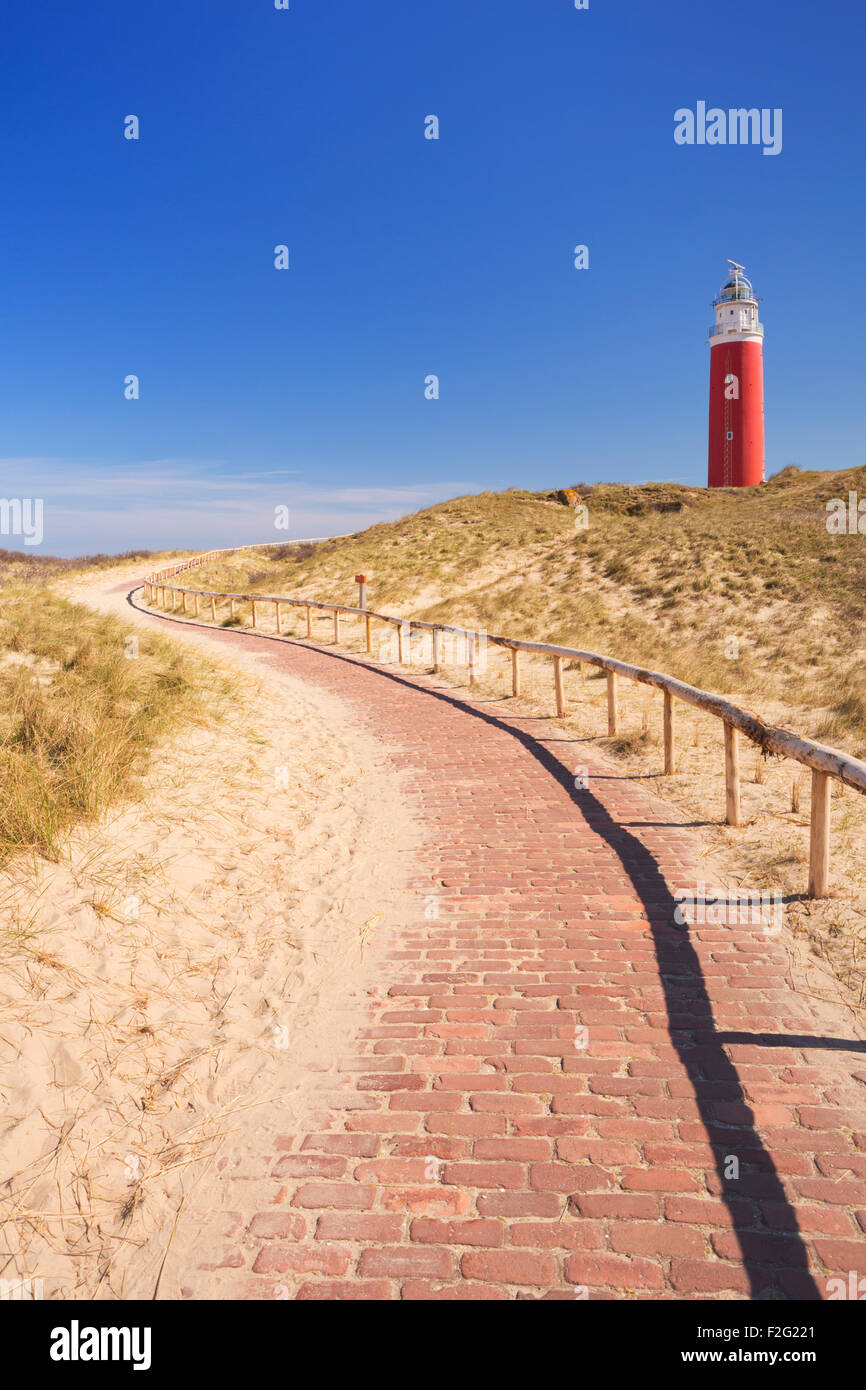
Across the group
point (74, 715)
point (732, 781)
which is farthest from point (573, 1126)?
point (74, 715)

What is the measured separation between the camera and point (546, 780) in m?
8.46

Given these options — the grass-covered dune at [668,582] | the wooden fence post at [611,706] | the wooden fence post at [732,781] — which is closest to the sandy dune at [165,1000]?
the wooden fence post at [732,781]

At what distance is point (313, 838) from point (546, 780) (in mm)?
2822

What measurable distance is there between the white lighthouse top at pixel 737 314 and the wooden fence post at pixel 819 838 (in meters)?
47.4

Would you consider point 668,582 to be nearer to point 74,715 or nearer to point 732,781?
point 732,781

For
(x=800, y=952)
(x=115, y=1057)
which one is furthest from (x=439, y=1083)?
(x=800, y=952)

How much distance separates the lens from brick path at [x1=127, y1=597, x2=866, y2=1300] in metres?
2.67

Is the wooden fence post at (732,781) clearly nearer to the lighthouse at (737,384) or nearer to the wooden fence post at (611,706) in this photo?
the wooden fence post at (611,706)

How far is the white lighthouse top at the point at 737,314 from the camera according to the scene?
44938mm

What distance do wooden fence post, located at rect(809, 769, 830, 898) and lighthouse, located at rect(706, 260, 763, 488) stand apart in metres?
45.1

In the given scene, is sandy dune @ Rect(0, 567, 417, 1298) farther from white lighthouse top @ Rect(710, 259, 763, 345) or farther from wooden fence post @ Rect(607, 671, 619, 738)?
white lighthouse top @ Rect(710, 259, 763, 345)

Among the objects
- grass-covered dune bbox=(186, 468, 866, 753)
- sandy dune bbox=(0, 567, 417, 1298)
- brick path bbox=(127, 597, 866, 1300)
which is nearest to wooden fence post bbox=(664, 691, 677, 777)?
brick path bbox=(127, 597, 866, 1300)

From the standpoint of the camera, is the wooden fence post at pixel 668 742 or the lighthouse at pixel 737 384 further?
the lighthouse at pixel 737 384
